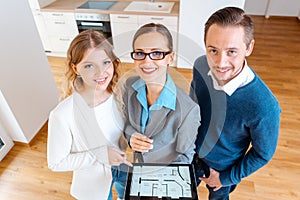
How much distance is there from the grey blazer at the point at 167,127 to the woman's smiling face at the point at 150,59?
0.07 meters

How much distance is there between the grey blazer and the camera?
25.6 inches

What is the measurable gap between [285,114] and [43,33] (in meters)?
3.10

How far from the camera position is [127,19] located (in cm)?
267

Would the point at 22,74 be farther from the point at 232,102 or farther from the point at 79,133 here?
the point at 232,102

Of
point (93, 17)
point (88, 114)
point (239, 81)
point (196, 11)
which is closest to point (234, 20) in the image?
point (239, 81)

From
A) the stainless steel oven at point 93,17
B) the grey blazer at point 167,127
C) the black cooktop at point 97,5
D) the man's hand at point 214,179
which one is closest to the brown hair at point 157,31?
the grey blazer at point 167,127

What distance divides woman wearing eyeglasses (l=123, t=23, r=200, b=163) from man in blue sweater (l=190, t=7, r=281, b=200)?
0.15 meters

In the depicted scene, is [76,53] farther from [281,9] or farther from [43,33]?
[281,9]

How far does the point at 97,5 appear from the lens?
2881 mm

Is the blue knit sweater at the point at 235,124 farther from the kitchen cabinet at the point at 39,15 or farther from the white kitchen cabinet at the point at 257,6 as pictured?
the white kitchen cabinet at the point at 257,6

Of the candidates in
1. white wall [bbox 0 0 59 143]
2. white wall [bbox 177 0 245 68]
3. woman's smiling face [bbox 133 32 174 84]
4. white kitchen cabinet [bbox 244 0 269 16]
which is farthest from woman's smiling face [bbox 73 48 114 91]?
→ white kitchen cabinet [bbox 244 0 269 16]

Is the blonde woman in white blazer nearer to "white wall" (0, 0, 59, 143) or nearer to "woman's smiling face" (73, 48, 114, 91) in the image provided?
"woman's smiling face" (73, 48, 114, 91)

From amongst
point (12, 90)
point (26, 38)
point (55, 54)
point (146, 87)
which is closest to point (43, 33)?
point (55, 54)

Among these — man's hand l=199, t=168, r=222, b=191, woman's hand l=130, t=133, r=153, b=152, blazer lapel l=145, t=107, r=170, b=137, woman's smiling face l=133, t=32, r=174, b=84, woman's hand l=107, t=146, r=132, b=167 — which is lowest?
man's hand l=199, t=168, r=222, b=191
